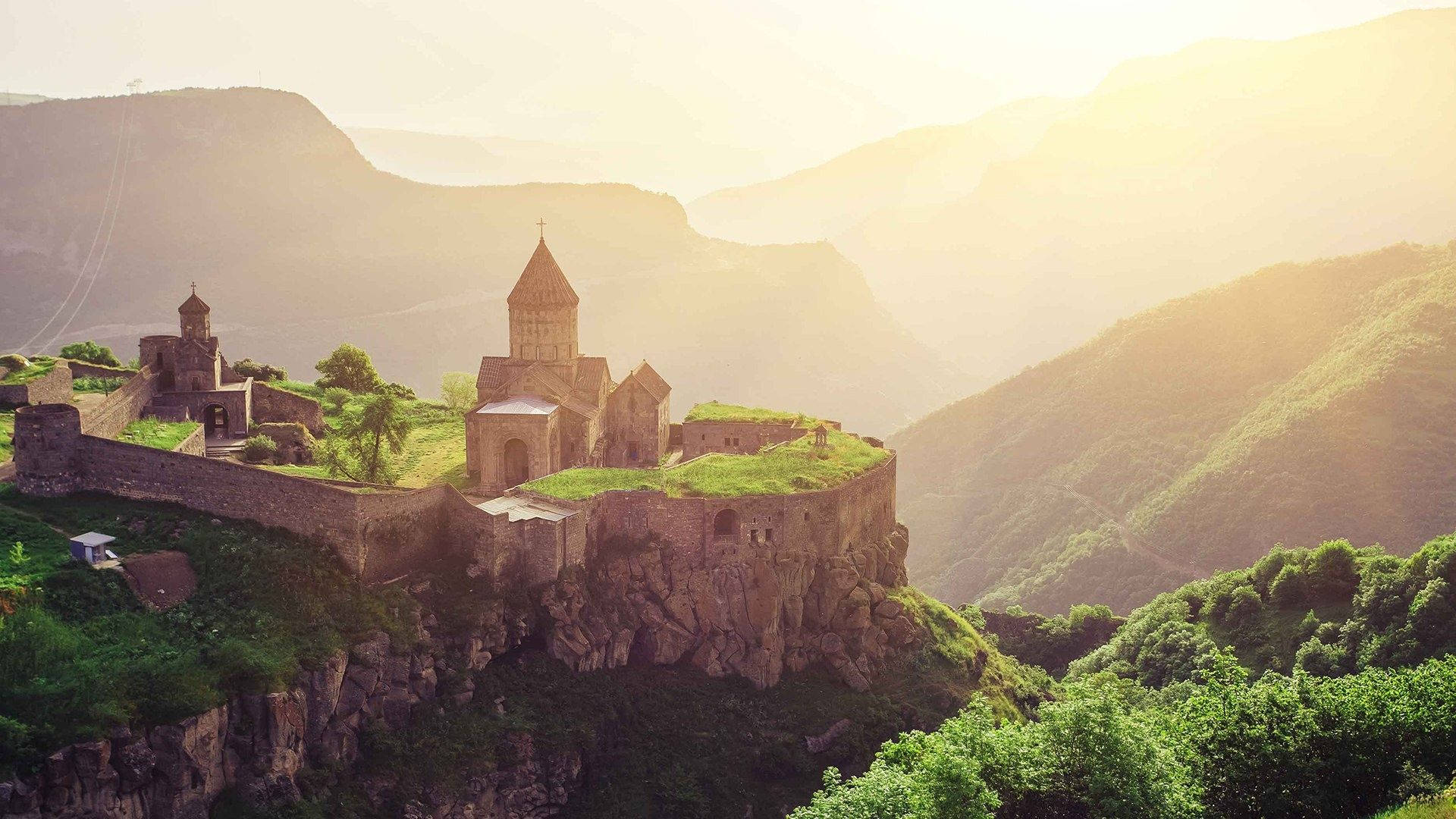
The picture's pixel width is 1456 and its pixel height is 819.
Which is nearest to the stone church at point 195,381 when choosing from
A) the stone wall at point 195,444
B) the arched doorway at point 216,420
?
the arched doorway at point 216,420

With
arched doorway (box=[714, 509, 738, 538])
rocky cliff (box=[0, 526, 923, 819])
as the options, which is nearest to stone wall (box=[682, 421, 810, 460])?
rocky cliff (box=[0, 526, 923, 819])

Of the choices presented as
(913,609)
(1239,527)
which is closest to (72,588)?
(913,609)

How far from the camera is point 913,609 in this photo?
4697cm

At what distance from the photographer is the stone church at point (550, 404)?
47188mm

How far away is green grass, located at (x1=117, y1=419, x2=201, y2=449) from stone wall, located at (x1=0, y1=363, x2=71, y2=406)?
2652 millimetres

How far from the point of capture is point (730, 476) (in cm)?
4372

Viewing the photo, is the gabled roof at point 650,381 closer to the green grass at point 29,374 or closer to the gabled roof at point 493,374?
the gabled roof at point 493,374

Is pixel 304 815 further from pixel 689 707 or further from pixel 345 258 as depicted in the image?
pixel 345 258

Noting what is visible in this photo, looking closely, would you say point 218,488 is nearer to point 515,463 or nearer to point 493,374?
point 515,463

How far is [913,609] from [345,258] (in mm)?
150049

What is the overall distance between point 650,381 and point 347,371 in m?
16.6

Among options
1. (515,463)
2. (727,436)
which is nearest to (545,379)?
(515,463)

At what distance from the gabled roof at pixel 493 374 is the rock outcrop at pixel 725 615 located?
1363cm

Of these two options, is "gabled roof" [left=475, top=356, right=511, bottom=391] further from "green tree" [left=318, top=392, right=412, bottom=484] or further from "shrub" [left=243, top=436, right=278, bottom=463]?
"shrub" [left=243, top=436, right=278, bottom=463]
